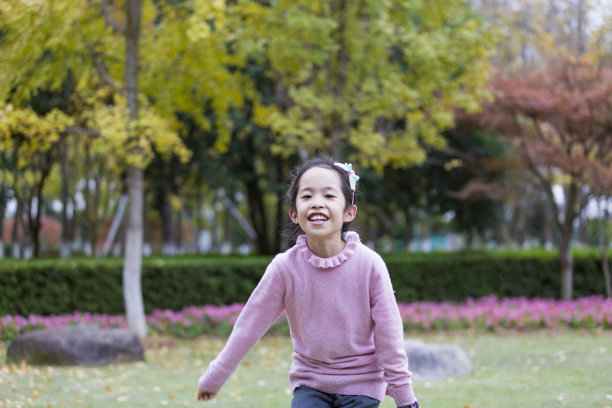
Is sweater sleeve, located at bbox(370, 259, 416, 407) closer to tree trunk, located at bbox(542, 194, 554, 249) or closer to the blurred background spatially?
the blurred background

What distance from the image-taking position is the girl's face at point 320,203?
10.3 ft

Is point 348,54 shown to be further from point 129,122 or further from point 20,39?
point 20,39

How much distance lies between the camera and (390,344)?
10.0ft

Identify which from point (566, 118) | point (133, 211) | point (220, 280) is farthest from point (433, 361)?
point (566, 118)

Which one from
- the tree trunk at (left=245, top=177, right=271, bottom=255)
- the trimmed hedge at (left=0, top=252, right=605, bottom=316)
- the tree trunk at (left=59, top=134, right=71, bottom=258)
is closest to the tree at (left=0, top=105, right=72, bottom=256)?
the tree trunk at (left=59, top=134, right=71, bottom=258)

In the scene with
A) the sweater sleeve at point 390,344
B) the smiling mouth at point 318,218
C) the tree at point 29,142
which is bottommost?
the sweater sleeve at point 390,344

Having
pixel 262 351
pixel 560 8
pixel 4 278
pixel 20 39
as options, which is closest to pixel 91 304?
pixel 4 278

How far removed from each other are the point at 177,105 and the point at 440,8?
193 inches

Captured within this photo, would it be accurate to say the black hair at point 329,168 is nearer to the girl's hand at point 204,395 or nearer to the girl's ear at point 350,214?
the girl's ear at point 350,214

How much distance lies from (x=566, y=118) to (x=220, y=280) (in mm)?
6988

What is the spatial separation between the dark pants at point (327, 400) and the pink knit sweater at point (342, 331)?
A: 0.07 ft

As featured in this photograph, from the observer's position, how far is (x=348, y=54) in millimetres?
12969

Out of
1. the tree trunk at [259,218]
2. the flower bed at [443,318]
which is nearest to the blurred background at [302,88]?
the flower bed at [443,318]

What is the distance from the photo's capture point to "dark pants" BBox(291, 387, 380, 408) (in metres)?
3.05
